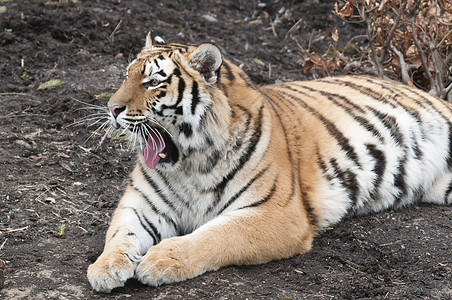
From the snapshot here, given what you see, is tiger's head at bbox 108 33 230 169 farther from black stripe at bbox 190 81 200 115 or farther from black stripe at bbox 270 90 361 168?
black stripe at bbox 270 90 361 168

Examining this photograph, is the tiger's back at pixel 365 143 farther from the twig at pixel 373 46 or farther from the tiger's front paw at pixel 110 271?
the tiger's front paw at pixel 110 271

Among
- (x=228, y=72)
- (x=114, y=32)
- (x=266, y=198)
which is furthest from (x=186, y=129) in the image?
(x=114, y=32)

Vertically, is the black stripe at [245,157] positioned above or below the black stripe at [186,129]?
below

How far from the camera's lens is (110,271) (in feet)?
10.3

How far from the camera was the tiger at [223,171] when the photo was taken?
11.0 feet

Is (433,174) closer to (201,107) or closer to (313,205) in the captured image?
(313,205)

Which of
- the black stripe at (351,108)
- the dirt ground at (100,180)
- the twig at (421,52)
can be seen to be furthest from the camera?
the twig at (421,52)

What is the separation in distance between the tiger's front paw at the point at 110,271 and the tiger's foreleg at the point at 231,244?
7cm

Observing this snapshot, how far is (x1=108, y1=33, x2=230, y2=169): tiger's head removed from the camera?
3.40m

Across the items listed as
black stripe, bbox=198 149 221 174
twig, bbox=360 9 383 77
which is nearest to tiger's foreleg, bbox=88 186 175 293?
black stripe, bbox=198 149 221 174

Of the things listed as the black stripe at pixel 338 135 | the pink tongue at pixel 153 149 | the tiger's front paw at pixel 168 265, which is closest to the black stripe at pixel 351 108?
the black stripe at pixel 338 135

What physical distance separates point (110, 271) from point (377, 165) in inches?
79.1

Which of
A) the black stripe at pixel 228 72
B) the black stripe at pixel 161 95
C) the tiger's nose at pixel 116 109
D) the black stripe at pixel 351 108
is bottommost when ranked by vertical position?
the black stripe at pixel 351 108

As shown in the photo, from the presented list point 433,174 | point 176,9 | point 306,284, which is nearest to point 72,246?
point 306,284
